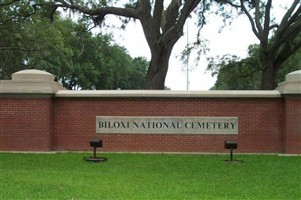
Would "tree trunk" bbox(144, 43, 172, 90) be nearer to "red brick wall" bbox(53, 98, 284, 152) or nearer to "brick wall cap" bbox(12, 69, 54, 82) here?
"red brick wall" bbox(53, 98, 284, 152)

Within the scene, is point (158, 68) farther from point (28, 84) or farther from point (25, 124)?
point (25, 124)

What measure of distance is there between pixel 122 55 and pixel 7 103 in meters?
54.8

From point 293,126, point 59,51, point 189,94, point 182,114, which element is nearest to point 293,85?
point 293,126

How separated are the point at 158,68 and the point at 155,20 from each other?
2.21 meters

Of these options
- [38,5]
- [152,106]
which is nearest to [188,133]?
[152,106]

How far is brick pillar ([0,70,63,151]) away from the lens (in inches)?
606

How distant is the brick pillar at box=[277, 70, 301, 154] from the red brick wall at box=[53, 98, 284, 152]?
336 mm

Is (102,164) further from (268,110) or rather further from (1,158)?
(268,110)

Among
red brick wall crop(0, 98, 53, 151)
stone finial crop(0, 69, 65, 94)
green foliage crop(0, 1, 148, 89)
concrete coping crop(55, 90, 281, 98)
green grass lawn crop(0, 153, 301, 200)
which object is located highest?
green foliage crop(0, 1, 148, 89)

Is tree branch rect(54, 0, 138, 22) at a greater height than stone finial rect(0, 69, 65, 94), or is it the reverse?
tree branch rect(54, 0, 138, 22)

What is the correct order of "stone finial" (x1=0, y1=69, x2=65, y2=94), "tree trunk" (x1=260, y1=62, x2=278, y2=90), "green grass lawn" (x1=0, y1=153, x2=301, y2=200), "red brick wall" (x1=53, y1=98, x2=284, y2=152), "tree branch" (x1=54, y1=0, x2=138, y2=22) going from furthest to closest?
"tree trunk" (x1=260, y1=62, x2=278, y2=90)
"tree branch" (x1=54, y1=0, x2=138, y2=22)
"red brick wall" (x1=53, y1=98, x2=284, y2=152)
"stone finial" (x1=0, y1=69, x2=65, y2=94)
"green grass lawn" (x1=0, y1=153, x2=301, y2=200)

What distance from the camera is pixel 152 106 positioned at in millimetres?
15602

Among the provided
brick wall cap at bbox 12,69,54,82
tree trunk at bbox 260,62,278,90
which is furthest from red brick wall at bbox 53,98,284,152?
tree trunk at bbox 260,62,278,90

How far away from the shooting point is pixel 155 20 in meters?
21.1
